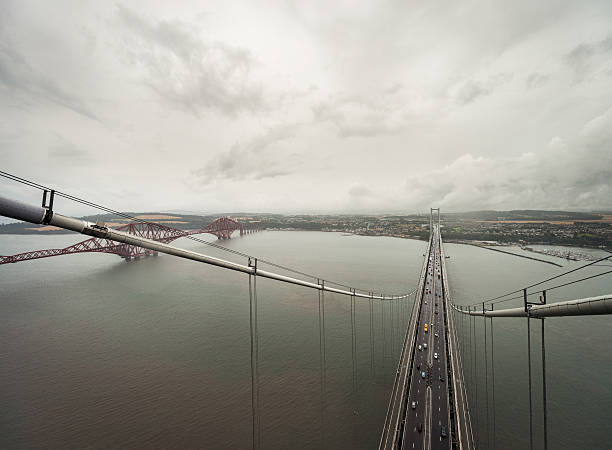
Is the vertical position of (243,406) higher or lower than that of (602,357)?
higher

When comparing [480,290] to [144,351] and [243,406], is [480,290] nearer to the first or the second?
[243,406]

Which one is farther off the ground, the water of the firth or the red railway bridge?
the red railway bridge

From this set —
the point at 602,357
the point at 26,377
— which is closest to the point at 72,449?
the point at 26,377

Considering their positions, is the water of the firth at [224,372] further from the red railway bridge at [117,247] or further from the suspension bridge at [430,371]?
the red railway bridge at [117,247]

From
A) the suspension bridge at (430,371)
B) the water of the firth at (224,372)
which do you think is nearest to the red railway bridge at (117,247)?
the water of the firth at (224,372)

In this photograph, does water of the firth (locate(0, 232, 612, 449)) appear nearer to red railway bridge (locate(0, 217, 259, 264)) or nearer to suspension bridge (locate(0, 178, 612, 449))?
suspension bridge (locate(0, 178, 612, 449))

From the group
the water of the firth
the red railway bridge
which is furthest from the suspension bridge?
the red railway bridge

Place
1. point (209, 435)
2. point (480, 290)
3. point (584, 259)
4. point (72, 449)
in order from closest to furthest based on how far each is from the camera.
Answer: point (72, 449)
point (209, 435)
point (480, 290)
point (584, 259)

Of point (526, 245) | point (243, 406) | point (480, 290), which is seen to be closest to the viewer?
point (243, 406)
